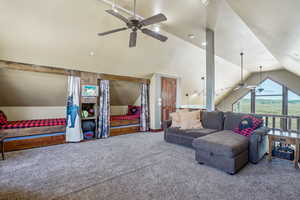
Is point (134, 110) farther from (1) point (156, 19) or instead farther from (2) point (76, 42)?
(1) point (156, 19)

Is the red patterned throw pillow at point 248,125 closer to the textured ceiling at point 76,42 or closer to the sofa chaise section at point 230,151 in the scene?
the sofa chaise section at point 230,151

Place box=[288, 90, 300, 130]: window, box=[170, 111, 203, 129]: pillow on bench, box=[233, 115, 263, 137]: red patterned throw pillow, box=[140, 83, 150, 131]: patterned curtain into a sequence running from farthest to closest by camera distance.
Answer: box=[288, 90, 300, 130]: window, box=[140, 83, 150, 131]: patterned curtain, box=[170, 111, 203, 129]: pillow on bench, box=[233, 115, 263, 137]: red patterned throw pillow

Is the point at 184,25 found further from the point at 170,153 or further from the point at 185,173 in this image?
the point at 185,173

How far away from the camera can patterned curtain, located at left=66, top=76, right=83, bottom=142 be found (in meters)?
4.10

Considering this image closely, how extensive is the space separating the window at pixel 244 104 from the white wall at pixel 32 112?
9.80 m

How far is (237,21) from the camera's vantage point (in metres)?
3.32

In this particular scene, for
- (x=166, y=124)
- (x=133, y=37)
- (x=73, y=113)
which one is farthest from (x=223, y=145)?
(x=73, y=113)

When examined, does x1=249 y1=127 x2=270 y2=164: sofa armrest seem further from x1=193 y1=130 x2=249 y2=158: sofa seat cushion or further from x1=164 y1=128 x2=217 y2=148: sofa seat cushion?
x1=164 y1=128 x2=217 y2=148: sofa seat cushion

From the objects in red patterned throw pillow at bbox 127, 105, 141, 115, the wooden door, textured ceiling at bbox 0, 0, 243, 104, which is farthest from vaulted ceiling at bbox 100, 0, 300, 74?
red patterned throw pillow at bbox 127, 105, 141, 115

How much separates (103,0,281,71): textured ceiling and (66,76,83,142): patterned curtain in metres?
2.46

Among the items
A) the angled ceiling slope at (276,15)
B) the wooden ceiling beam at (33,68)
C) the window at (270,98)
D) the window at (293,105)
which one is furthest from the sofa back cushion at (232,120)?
the window at (293,105)

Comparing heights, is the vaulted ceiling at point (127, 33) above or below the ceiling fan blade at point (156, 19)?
above

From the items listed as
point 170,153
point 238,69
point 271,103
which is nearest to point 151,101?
point 170,153

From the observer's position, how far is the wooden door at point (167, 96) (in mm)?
6012
